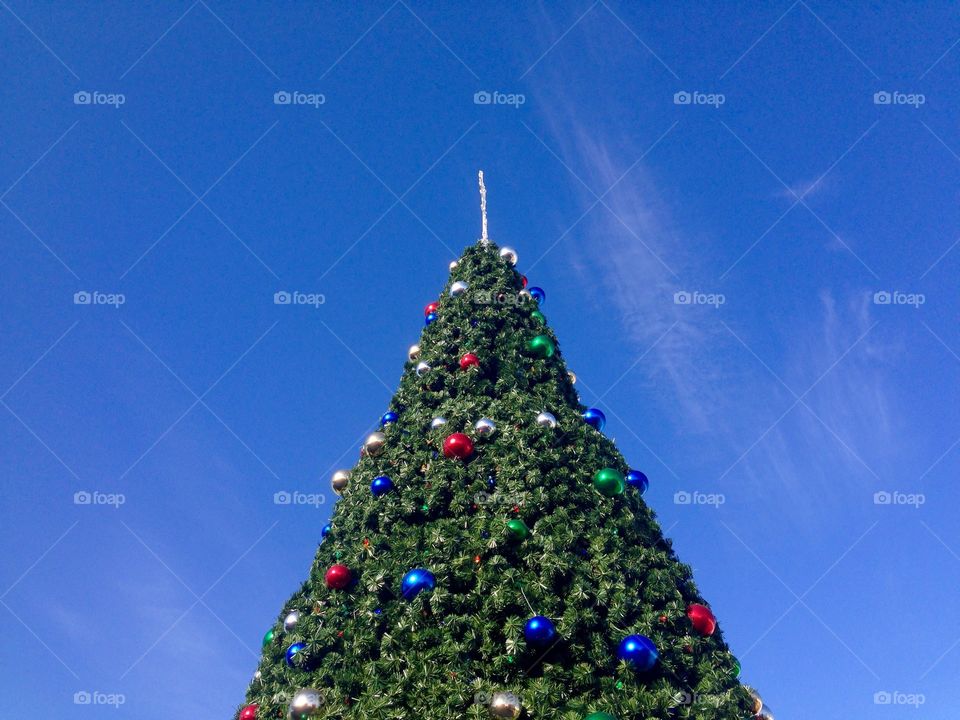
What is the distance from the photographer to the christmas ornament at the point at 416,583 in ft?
21.4

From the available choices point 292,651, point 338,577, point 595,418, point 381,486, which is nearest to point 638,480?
point 595,418

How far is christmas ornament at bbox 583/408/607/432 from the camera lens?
9.52 metres

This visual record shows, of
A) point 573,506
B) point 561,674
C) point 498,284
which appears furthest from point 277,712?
point 498,284

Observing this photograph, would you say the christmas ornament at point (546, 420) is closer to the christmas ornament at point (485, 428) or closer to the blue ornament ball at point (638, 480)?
the christmas ornament at point (485, 428)

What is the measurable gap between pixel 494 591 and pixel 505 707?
1.10m

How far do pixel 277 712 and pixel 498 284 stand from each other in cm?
687

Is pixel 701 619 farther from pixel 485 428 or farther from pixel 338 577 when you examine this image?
pixel 338 577

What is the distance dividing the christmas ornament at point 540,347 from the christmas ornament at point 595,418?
1.07 m

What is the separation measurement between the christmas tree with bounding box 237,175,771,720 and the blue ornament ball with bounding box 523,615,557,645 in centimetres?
1

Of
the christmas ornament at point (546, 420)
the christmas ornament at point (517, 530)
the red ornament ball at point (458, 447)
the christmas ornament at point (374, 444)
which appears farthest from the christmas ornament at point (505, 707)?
the christmas ornament at point (374, 444)

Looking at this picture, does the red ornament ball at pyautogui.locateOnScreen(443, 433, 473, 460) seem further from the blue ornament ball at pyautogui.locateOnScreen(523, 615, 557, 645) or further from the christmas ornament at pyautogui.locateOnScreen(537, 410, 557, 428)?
the blue ornament ball at pyautogui.locateOnScreen(523, 615, 557, 645)

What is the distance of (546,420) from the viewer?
830 cm

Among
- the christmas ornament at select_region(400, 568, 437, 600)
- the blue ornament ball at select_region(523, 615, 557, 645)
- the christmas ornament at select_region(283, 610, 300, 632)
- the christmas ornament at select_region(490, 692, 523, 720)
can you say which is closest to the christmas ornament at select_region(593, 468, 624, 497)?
the blue ornament ball at select_region(523, 615, 557, 645)

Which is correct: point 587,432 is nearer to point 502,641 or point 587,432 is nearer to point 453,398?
point 453,398
